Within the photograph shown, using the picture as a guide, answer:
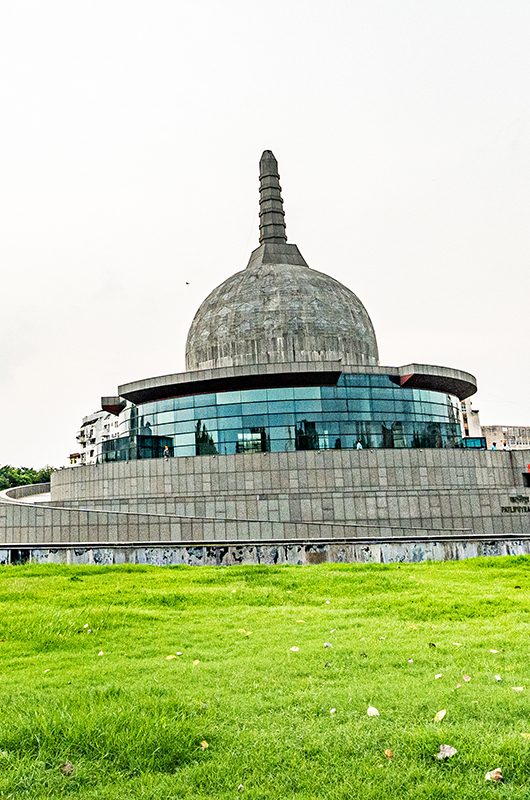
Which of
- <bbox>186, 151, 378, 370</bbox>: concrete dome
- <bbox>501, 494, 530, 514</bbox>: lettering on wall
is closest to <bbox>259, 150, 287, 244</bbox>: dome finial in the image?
<bbox>186, 151, 378, 370</bbox>: concrete dome

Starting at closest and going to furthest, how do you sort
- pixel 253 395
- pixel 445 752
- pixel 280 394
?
pixel 445 752, pixel 280 394, pixel 253 395

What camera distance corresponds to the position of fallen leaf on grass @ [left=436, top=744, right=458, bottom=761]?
4266 millimetres

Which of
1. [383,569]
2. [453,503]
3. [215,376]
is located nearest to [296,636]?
[383,569]

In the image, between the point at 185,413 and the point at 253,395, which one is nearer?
the point at 253,395

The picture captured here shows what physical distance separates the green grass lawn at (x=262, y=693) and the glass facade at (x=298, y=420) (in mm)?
18228

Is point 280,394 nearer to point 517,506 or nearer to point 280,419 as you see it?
point 280,419

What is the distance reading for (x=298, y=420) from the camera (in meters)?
28.7

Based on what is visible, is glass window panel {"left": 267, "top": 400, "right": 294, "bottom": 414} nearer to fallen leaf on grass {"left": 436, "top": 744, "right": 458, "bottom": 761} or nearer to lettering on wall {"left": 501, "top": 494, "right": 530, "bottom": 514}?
lettering on wall {"left": 501, "top": 494, "right": 530, "bottom": 514}

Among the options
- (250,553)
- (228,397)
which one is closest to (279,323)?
(228,397)

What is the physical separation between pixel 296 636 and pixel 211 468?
18.5 m

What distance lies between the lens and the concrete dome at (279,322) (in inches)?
1309

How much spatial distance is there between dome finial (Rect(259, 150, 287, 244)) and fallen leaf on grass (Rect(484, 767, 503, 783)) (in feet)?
128

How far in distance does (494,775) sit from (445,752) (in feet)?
1.15

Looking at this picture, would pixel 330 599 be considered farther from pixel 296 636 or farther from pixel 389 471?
pixel 389 471
